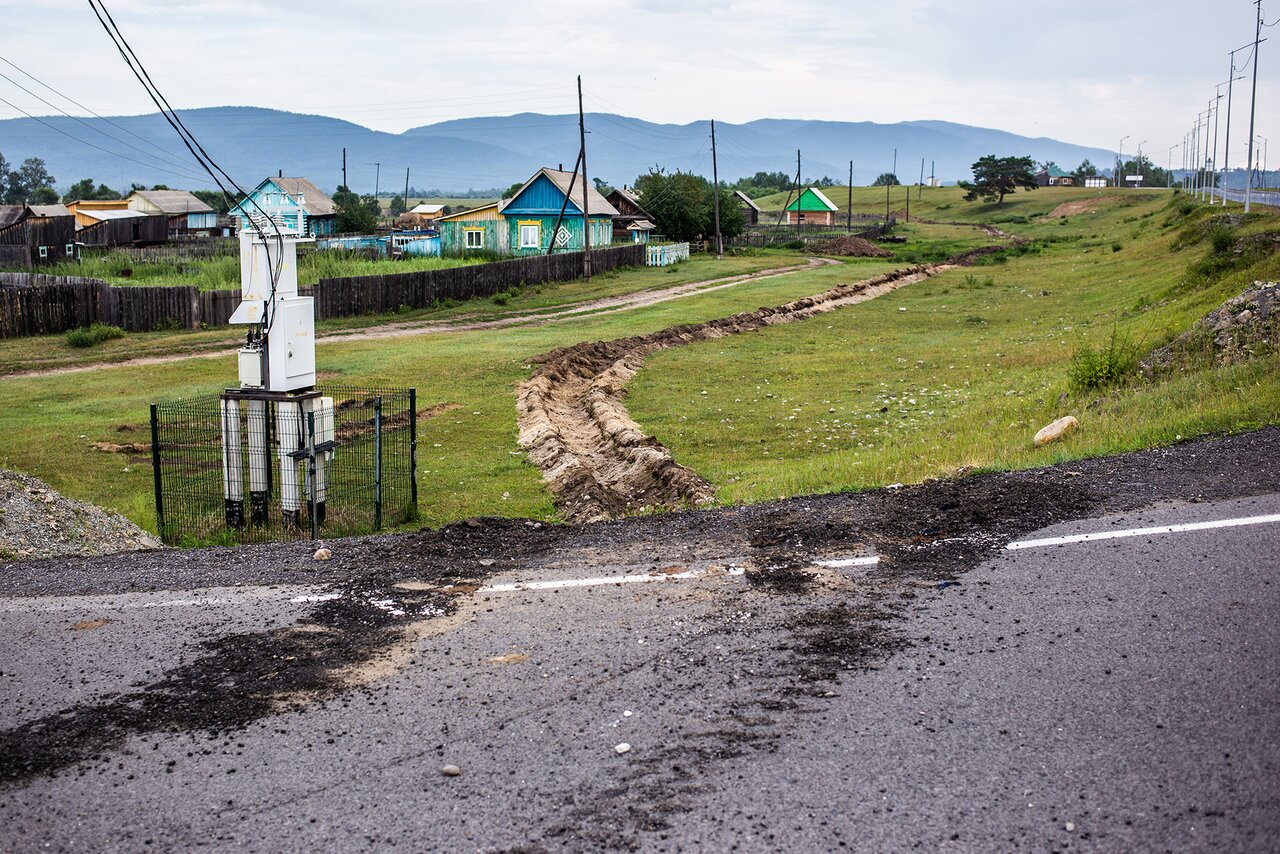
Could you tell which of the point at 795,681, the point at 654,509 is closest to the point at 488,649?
the point at 795,681

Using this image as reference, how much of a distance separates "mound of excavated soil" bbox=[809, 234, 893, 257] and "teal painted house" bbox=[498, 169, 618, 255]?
69.9 ft

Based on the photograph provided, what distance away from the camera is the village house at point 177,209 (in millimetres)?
95938

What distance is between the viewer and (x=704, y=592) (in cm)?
883

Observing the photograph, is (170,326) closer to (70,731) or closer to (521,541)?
(521,541)

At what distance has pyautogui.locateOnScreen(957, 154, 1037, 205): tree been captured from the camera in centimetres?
15950

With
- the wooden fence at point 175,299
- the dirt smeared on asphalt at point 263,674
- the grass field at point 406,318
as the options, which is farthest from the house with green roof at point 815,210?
the dirt smeared on asphalt at point 263,674

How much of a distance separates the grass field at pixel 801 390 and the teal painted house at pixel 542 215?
74.9 feet

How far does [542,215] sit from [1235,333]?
2462 inches

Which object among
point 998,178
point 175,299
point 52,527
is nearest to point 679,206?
point 175,299

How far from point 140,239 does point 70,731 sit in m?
85.8

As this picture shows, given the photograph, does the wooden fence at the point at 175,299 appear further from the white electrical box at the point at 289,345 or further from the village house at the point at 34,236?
the white electrical box at the point at 289,345

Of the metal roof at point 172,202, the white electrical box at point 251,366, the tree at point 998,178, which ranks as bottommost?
the white electrical box at point 251,366

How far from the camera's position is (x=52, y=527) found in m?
12.6

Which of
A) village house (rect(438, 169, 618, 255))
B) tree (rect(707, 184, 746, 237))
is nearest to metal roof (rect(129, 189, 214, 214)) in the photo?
village house (rect(438, 169, 618, 255))
